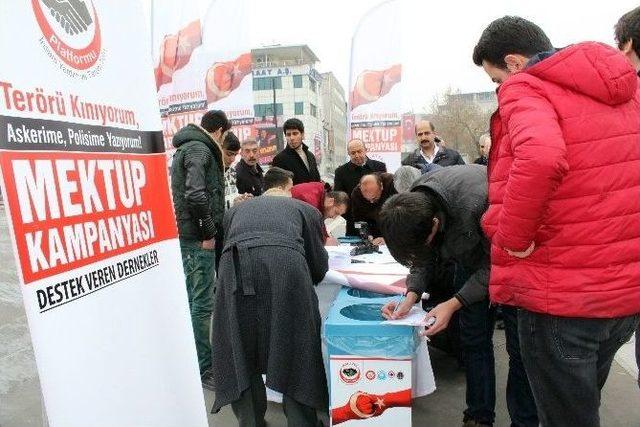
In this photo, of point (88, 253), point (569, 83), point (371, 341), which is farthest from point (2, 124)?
point (371, 341)

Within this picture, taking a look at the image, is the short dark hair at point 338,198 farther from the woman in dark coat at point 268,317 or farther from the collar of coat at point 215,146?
the woman in dark coat at point 268,317

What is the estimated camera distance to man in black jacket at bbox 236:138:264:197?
5.13m

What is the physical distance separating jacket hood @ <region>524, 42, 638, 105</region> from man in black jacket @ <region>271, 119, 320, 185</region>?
376 cm

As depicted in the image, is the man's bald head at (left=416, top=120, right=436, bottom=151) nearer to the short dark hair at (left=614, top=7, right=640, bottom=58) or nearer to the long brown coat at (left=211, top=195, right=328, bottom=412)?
the long brown coat at (left=211, top=195, right=328, bottom=412)

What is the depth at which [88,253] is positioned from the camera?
1254 millimetres

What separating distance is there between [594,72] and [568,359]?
719 mm

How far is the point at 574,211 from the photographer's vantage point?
126cm

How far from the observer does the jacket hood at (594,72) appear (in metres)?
1.21

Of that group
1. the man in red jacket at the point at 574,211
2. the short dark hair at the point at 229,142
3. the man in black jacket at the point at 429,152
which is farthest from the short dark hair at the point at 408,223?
the man in black jacket at the point at 429,152

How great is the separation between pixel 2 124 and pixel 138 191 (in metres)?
0.52

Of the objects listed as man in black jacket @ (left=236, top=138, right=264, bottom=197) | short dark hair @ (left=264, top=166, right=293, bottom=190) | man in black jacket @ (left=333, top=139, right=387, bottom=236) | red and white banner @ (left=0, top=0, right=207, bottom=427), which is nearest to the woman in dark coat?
short dark hair @ (left=264, top=166, right=293, bottom=190)

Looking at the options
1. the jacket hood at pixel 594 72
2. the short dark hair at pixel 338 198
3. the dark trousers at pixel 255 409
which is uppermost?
the jacket hood at pixel 594 72

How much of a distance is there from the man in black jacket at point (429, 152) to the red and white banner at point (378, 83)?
5.75 feet

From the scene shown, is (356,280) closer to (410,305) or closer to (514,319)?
(410,305)
